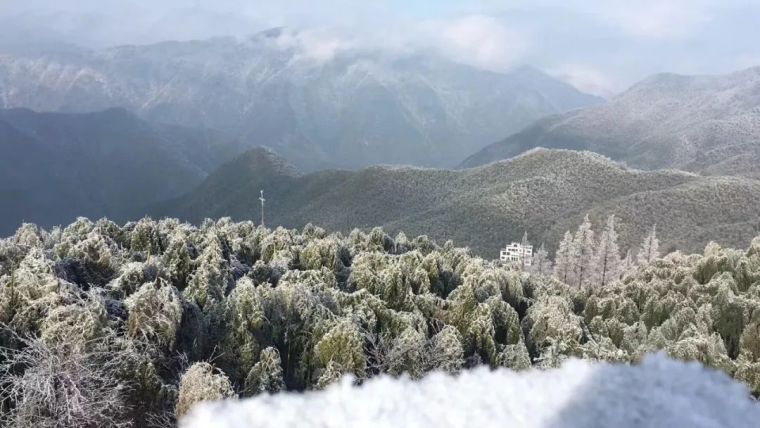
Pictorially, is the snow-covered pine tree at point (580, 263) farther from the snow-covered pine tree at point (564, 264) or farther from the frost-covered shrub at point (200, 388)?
the frost-covered shrub at point (200, 388)

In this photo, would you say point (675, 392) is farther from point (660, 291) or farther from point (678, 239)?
point (678, 239)

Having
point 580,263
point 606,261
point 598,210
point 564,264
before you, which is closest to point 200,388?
point 580,263

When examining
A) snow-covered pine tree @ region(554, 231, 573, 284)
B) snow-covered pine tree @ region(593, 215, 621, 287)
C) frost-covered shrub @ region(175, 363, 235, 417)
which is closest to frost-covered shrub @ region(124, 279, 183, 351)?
frost-covered shrub @ region(175, 363, 235, 417)

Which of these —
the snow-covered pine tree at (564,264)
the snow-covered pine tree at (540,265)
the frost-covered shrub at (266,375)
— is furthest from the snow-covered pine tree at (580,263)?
the frost-covered shrub at (266,375)

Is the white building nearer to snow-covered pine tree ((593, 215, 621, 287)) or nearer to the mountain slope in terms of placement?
the mountain slope

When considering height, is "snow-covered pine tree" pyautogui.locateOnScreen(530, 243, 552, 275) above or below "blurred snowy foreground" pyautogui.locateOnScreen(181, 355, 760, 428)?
below

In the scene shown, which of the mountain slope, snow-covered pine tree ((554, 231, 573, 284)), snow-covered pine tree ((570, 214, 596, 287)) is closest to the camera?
snow-covered pine tree ((570, 214, 596, 287))

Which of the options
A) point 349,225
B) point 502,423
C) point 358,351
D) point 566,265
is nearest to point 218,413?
point 502,423

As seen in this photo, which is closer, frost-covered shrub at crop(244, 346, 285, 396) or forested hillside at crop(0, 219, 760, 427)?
forested hillside at crop(0, 219, 760, 427)
